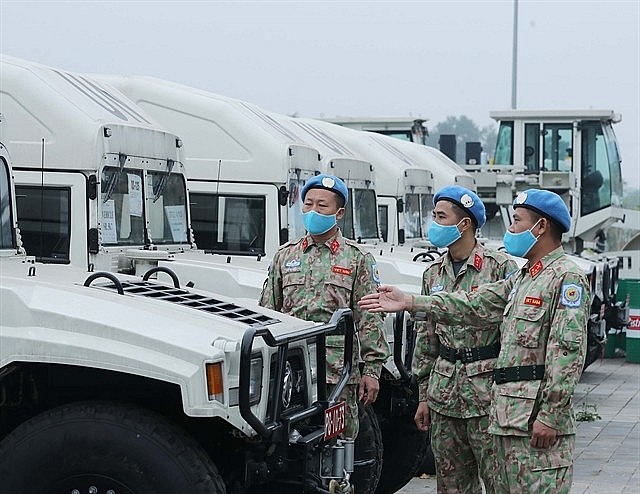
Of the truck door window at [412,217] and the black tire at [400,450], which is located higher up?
the truck door window at [412,217]

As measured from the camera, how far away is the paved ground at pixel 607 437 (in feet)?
29.8

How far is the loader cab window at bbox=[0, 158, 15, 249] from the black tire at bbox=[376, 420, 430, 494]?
2714mm

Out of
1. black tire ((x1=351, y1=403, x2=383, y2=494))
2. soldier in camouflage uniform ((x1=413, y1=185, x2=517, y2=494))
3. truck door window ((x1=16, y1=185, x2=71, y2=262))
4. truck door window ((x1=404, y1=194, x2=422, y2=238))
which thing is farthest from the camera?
truck door window ((x1=404, y1=194, x2=422, y2=238))

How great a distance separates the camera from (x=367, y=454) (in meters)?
6.95

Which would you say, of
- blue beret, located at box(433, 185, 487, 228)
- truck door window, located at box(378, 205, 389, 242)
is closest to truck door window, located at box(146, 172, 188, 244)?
blue beret, located at box(433, 185, 487, 228)

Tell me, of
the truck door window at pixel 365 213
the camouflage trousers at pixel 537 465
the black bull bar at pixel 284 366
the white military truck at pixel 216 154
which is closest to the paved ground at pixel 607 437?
the white military truck at pixel 216 154

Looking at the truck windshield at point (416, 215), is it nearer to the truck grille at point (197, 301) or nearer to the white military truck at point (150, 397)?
the truck grille at point (197, 301)

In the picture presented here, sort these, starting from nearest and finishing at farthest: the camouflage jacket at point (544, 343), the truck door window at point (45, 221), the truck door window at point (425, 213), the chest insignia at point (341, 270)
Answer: the camouflage jacket at point (544, 343) → the chest insignia at point (341, 270) → the truck door window at point (45, 221) → the truck door window at point (425, 213)

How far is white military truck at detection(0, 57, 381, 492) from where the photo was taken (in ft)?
26.1

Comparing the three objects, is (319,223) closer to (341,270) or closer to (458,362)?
(341,270)

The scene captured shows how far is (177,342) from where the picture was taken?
499 cm

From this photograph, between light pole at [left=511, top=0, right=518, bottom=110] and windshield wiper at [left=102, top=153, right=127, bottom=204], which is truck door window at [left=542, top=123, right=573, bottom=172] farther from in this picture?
light pole at [left=511, top=0, right=518, bottom=110]

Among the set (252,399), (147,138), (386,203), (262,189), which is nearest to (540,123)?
(386,203)

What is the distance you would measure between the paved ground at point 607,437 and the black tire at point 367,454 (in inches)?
71.0
